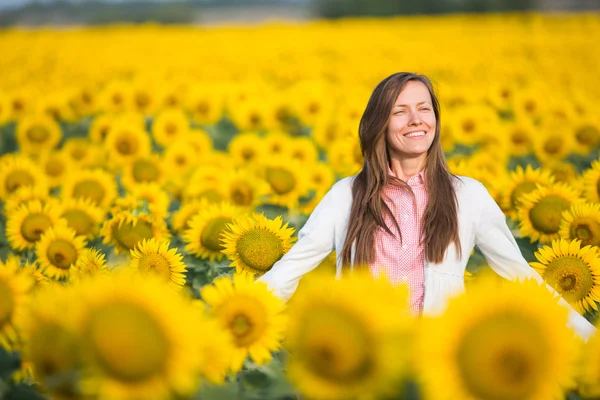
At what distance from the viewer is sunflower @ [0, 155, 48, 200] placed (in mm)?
5551

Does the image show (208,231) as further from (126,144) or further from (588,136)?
(588,136)

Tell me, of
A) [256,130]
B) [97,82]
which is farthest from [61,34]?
[256,130]

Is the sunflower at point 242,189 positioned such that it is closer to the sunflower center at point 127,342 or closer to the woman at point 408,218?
the woman at point 408,218

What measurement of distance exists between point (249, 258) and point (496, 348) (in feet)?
6.13

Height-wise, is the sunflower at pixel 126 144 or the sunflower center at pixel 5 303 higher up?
the sunflower at pixel 126 144

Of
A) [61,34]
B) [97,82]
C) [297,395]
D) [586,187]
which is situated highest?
[61,34]

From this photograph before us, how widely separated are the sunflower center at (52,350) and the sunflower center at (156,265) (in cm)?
138

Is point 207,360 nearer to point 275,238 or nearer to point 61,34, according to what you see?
point 275,238

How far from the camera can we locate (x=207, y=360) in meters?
2.04

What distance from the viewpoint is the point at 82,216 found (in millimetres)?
4539

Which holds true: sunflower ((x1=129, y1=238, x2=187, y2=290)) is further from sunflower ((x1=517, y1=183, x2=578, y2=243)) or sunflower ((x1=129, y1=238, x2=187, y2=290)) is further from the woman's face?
sunflower ((x1=517, y1=183, x2=578, y2=243))

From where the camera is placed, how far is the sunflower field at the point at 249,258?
1.77 metres

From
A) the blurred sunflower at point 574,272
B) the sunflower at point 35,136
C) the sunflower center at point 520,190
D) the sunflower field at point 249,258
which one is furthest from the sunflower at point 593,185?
the sunflower at point 35,136

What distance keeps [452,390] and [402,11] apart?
37.9 m
